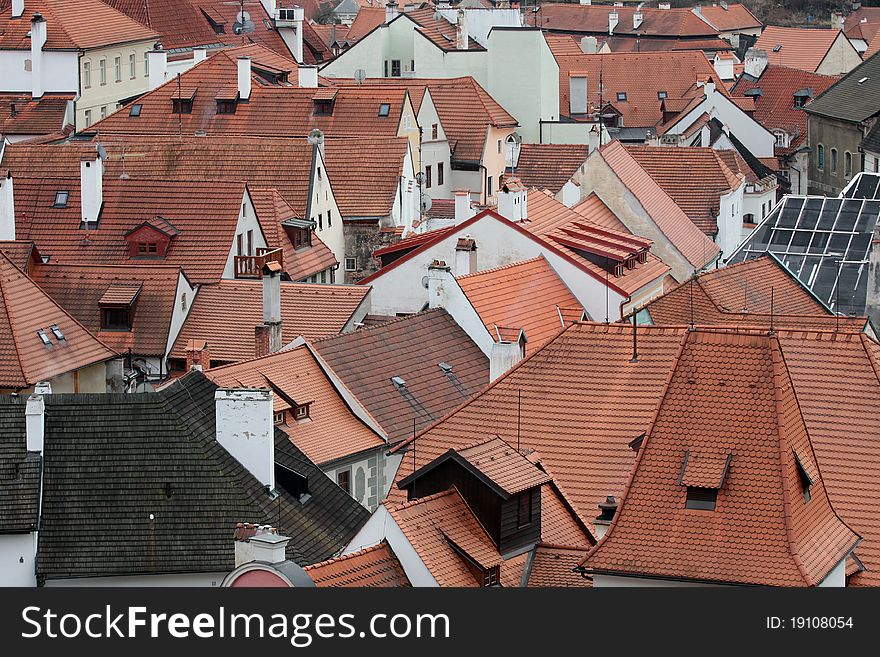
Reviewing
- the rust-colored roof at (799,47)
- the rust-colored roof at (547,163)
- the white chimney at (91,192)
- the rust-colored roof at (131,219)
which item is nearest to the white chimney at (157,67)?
the rust-colored roof at (547,163)

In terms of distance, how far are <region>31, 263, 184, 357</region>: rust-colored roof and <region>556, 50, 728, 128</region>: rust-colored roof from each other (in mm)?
49878

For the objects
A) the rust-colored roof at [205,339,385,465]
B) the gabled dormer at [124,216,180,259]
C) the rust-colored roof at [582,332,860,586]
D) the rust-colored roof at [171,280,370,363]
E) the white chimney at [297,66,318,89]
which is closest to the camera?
the rust-colored roof at [582,332,860,586]

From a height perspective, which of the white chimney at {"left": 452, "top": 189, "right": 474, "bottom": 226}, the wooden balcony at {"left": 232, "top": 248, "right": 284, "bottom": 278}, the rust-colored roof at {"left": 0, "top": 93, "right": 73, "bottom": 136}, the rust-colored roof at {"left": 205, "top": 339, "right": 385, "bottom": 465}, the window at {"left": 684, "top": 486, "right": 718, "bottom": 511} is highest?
the rust-colored roof at {"left": 0, "top": 93, "right": 73, "bottom": 136}

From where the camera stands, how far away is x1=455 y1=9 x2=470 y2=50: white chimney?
98.1m

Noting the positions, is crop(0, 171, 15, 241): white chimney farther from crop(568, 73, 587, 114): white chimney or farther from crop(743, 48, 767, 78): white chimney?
crop(743, 48, 767, 78): white chimney

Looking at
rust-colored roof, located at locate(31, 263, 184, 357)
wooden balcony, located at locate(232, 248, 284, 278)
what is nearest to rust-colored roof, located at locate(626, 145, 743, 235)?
wooden balcony, located at locate(232, 248, 284, 278)

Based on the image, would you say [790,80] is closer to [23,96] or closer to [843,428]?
[23,96]

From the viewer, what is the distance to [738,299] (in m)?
49.7

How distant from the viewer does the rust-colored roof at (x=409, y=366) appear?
162 feet

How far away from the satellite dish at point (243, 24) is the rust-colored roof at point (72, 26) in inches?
546

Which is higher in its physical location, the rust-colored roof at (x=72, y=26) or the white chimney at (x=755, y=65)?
the rust-colored roof at (x=72, y=26)

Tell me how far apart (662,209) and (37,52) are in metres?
35.8

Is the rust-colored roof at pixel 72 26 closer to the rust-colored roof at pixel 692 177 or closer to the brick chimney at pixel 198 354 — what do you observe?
the rust-colored roof at pixel 692 177

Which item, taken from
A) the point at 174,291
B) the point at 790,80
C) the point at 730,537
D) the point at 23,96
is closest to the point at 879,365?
the point at 730,537
